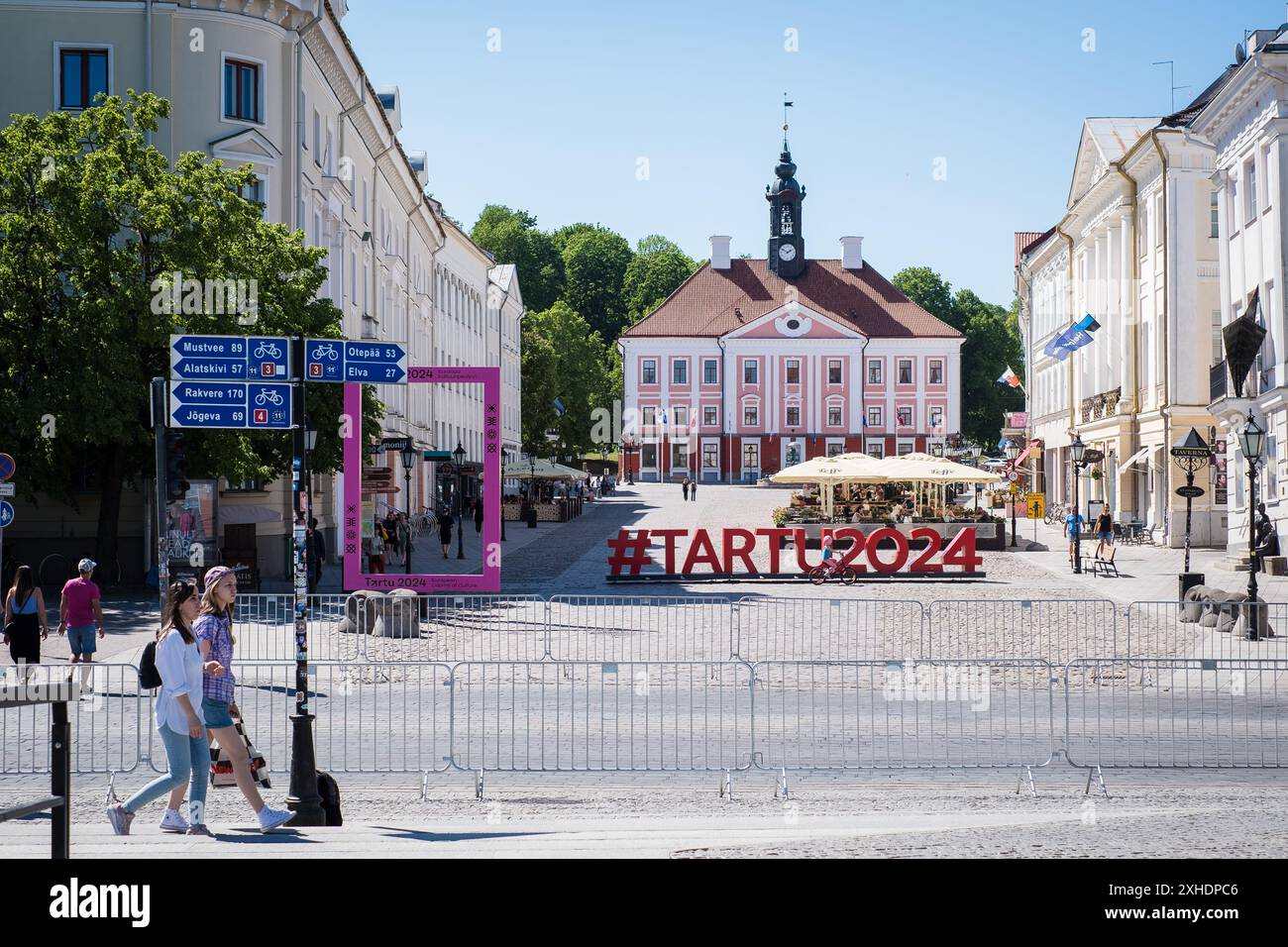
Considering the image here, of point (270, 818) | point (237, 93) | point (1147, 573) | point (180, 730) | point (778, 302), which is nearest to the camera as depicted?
point (270, 818)

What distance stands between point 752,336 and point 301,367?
96.9 meters

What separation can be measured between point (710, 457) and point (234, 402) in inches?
3706

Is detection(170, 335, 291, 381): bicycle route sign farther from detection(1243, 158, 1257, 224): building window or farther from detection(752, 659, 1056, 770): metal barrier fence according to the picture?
detection(1243, 158, 1257, 224): building window

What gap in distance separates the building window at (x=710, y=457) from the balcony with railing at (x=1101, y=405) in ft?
169

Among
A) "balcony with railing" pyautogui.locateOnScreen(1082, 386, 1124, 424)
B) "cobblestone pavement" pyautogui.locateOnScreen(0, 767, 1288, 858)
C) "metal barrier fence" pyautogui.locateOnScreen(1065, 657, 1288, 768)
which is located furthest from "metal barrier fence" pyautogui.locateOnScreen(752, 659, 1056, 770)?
"balcony with railing" pyautogui.locateOnScreen(1082, 386, 1124, 424)

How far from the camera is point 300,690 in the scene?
1004cm

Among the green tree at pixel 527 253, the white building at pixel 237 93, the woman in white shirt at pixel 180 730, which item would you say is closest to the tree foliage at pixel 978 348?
the green tree at pixel 527 253

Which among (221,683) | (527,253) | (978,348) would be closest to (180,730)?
(221,683)

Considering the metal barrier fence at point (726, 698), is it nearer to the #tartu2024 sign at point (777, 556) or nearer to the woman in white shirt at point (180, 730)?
the woman in white shirt at point (180, 730)

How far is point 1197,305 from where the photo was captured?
42.1 meters

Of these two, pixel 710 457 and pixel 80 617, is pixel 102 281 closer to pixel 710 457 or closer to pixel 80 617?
pixel 80 617

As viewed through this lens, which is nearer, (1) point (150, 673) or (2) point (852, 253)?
(1) point (150, 673)
